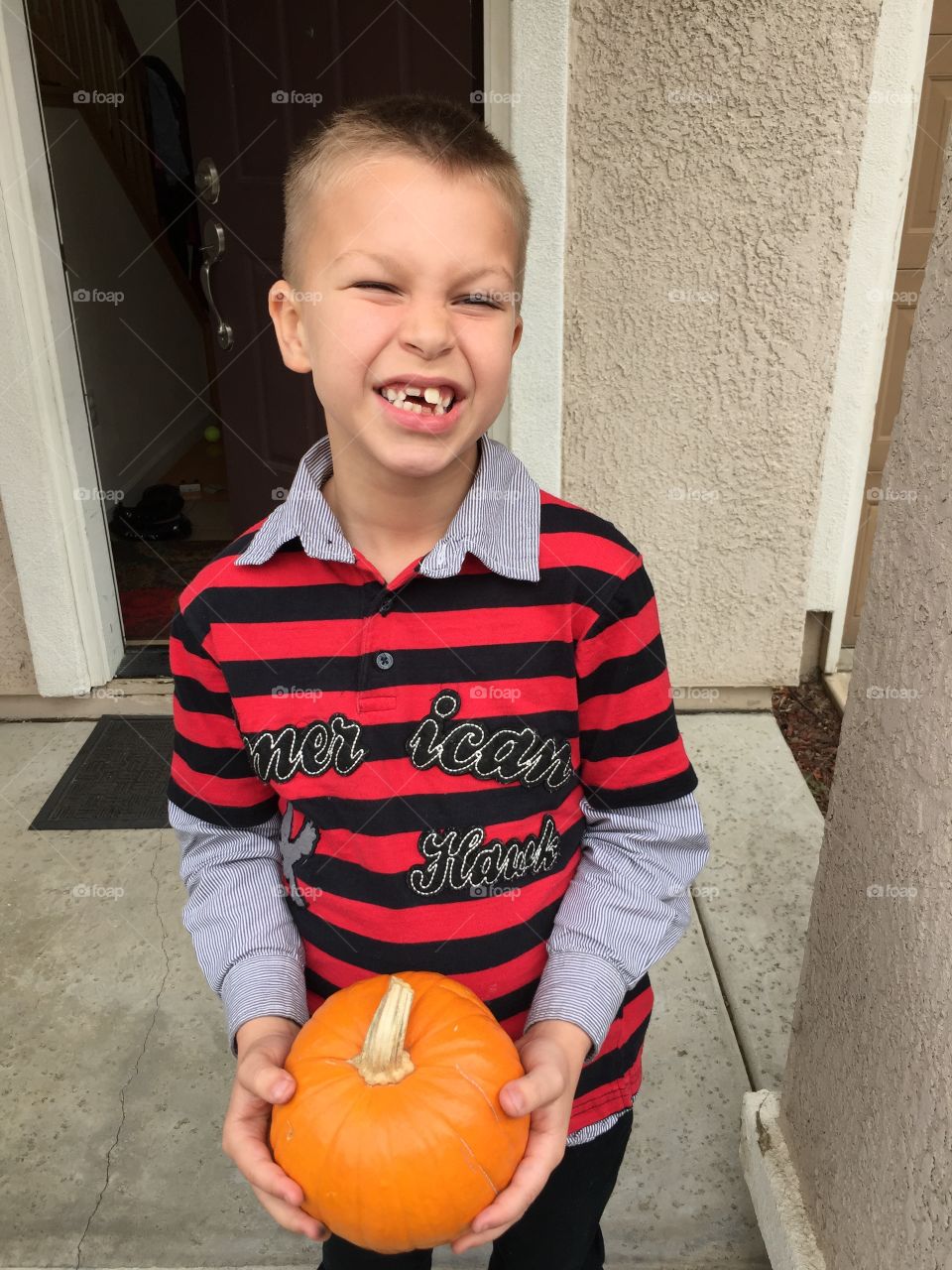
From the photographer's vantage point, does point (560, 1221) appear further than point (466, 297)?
Yes

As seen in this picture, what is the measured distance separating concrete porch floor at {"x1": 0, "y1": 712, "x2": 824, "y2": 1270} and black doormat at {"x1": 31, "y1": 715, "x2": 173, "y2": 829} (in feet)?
0.20

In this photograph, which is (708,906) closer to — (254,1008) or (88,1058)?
(88,1058)

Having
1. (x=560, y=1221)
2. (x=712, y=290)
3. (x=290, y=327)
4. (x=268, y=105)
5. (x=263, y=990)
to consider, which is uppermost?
(x=268, y=105)

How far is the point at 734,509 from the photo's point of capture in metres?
3.47

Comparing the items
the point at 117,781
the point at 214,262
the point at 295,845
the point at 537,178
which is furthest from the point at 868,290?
the point at 117,781

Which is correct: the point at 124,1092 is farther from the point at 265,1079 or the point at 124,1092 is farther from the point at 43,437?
the point at 43,437

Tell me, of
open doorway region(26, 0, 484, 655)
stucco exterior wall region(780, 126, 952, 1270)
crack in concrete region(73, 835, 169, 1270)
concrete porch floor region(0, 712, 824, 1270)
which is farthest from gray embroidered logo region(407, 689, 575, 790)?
open doorway region(26, 0, 484, 655)

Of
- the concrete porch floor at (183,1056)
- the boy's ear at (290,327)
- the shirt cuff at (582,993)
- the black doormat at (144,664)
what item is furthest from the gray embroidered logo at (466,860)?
the black doormat at (144,664)

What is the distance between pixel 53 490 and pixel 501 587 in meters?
2.75

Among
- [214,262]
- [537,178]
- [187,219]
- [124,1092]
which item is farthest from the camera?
→ [187,219]

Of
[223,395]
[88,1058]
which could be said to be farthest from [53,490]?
[88,1058]

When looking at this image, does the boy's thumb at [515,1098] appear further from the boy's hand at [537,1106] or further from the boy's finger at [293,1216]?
the boy's finger at [293,1216]

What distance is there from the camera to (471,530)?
1230 mm

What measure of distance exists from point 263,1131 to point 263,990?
0.56ft
